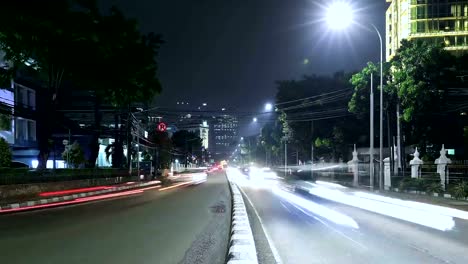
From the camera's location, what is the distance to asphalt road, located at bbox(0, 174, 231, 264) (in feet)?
33.4

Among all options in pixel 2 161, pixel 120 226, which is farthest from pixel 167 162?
pixel 120 226

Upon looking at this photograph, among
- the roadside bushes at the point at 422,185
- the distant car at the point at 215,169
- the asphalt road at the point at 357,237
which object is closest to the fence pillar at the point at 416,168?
the roadside bushes at the point at 422,185

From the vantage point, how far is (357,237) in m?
12.8

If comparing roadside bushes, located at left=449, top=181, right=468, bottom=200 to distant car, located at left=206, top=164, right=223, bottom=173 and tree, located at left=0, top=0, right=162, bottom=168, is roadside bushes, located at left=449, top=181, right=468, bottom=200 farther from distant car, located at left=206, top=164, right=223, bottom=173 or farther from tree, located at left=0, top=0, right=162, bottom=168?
distant car, located at left=206, top=164, right=223, bottom=173

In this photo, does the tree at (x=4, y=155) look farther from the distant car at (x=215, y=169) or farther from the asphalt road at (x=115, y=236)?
the distant car at (x=215, y=169)

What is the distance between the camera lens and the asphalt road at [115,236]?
33.4 feet

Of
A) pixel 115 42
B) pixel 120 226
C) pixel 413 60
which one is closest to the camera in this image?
pixel 120 226

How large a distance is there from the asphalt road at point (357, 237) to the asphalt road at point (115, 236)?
1261 millimetres

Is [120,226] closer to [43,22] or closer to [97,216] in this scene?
[97,216]

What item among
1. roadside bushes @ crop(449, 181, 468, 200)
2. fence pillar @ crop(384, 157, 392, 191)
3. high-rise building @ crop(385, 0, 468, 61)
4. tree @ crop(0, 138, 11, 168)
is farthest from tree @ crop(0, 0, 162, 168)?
high-rise building @ crop(385, 0, 468, 61)

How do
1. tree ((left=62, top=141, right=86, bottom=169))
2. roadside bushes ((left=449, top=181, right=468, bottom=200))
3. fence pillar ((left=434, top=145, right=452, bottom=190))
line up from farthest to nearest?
tree ((left=62, top=141, right=86, bottom=169))
fence pillar ((left=434, top=145, right=452, bottom=190))
roadside bushes ((left=449, top=181, right=468, bottom=200))

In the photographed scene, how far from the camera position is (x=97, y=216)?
747 inches

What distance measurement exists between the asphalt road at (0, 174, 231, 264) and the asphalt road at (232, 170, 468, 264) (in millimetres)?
1261

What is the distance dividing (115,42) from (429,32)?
109659 millimetres
